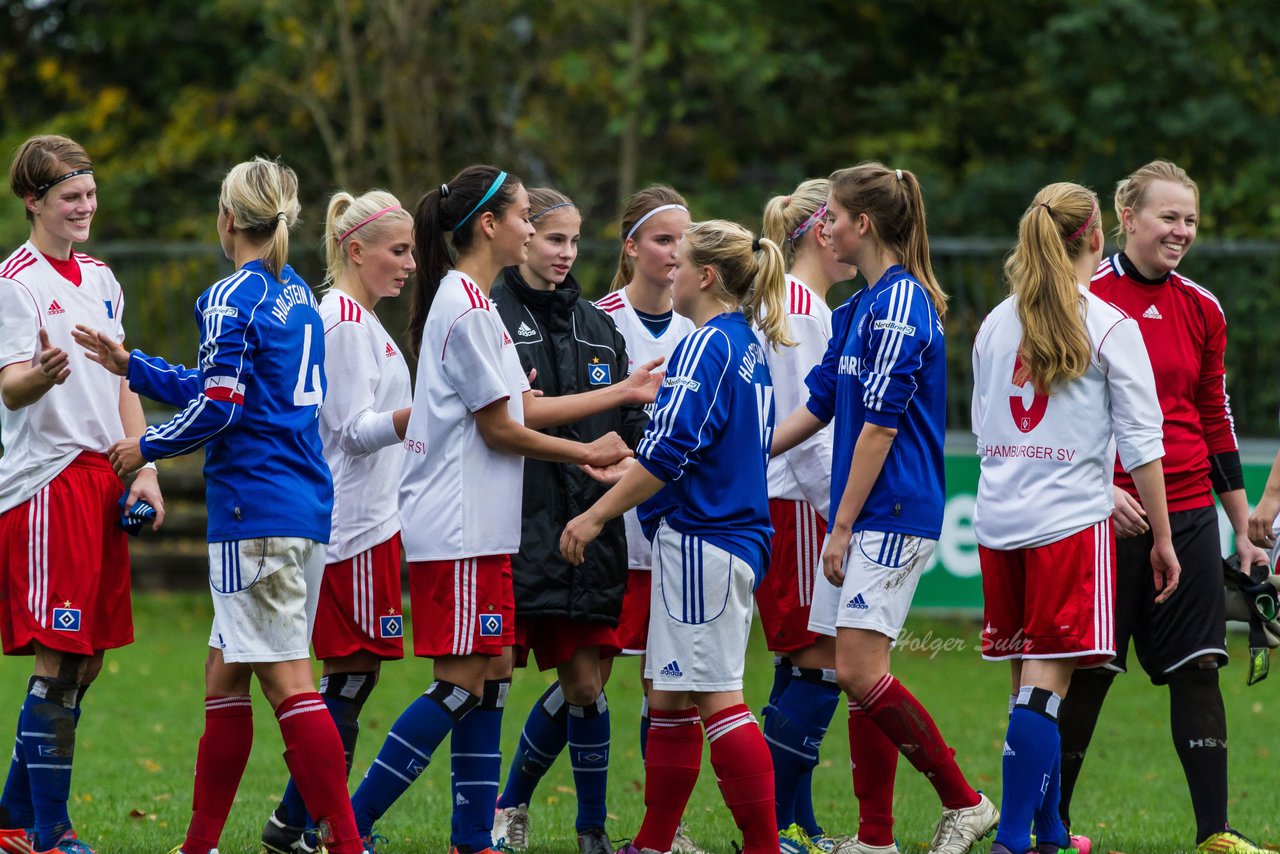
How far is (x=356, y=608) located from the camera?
566 cm

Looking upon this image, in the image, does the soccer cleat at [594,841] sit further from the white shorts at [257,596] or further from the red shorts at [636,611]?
the white shorts at [257,596]

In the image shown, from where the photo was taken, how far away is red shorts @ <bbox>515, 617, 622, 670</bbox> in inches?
220

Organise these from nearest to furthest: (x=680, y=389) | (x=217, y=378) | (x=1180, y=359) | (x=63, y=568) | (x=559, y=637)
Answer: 1. (x=217, y=378)
2. (x=680, y=389)
3. (x=63, y=568)
4. (x=559, y=637)
5. (x=1180, y=359)

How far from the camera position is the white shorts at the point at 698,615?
498 centimetres

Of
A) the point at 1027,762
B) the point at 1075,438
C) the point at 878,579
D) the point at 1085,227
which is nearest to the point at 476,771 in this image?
the point at 878,579

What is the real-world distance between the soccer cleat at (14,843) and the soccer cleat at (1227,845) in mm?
4002

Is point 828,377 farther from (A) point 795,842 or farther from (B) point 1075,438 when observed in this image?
(A) point 795,842

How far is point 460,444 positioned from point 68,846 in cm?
188

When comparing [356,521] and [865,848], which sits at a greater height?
[356,521]

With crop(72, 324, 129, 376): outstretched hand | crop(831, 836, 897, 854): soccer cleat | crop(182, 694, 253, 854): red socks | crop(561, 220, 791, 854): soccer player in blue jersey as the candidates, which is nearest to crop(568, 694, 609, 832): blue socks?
crop(561, 220, 791, 854): soccer player in blue jersey

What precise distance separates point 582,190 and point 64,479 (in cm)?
1111

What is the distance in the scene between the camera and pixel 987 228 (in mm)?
14922

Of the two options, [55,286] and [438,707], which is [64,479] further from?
[438,707]

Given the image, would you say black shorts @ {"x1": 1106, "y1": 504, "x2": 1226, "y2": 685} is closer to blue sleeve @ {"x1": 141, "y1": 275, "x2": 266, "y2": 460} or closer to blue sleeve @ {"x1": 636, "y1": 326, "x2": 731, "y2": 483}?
blue sleeve @ {"x1": 636, "y1": 326, "x2": 731, "y2": 483}
